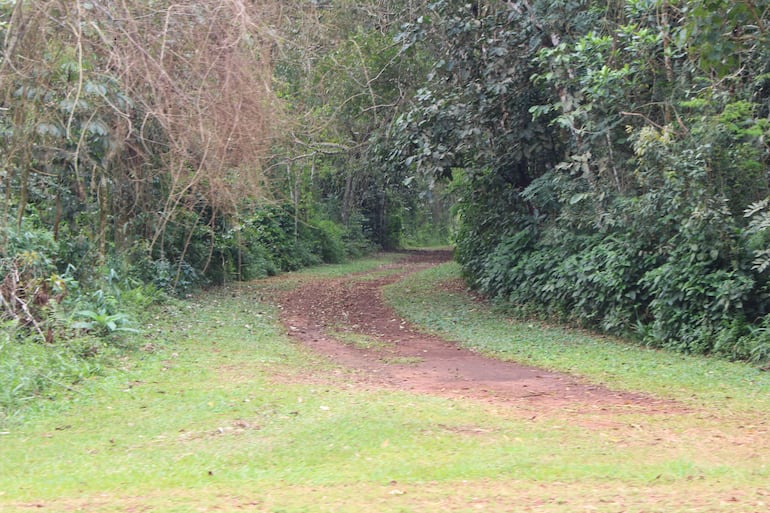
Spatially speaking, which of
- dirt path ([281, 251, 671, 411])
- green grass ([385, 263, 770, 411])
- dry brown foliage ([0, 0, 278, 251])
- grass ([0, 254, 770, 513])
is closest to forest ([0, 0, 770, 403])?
dry brown foliage ([0, 0, 278, 251])

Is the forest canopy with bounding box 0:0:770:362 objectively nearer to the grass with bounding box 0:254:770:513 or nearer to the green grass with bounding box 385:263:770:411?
the green grass with bounding box 385:263:770:411

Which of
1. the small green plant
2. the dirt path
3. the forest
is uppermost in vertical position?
the forest

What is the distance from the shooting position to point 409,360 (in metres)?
11.7

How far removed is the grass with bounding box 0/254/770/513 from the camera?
528 cm

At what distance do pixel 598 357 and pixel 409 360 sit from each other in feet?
9.23

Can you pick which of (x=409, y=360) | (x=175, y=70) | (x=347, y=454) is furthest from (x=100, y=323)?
(x=347, y=454)

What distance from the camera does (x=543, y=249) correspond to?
1639 cm

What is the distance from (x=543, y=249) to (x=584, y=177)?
228 cm

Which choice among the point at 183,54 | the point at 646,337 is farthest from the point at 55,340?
the point at 646,337

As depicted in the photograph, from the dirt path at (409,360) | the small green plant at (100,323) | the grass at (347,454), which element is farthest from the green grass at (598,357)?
the small green plant at (100,323)

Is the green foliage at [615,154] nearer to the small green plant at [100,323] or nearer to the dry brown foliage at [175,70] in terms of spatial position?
the dry brown foliage at [175,70]

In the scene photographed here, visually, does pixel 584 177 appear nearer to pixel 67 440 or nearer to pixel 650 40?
pixel 650 40

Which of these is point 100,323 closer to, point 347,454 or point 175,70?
point 175,70

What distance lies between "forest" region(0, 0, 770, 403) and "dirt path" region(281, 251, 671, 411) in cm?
253
